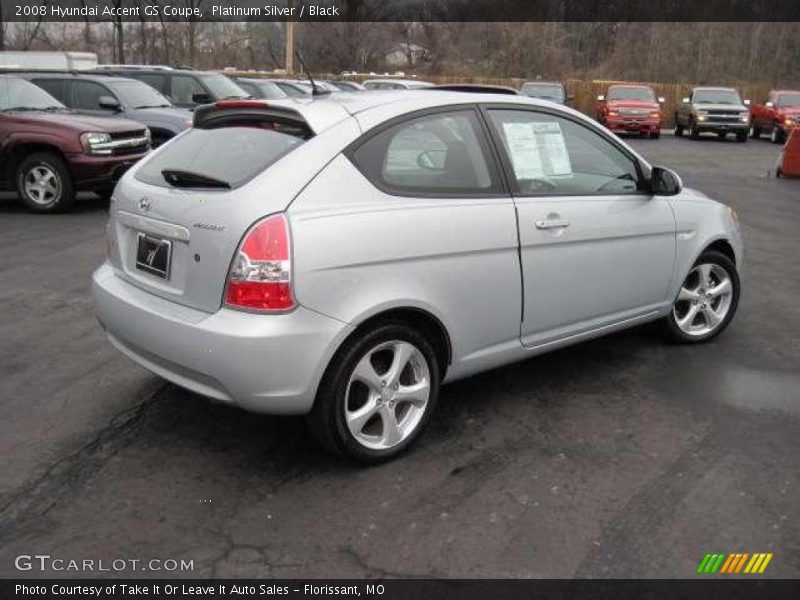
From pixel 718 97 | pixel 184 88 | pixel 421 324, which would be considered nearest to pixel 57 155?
pixel 184 88

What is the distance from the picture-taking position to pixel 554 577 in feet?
9.15

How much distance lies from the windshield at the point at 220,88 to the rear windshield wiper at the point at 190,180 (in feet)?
38.4

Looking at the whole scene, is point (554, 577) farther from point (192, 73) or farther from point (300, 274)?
point (192, 73)

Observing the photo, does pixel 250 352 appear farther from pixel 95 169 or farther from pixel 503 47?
pixel 503 47

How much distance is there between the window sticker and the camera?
4.05 m

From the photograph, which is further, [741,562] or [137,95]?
[137,95]

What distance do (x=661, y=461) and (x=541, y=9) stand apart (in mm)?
48747

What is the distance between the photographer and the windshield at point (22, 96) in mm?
10695

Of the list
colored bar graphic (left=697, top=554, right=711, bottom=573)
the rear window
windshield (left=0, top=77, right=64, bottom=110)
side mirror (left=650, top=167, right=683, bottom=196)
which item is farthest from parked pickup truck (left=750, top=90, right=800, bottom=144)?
colored bar graphic (left=697, top=554, right=711, bottom=573)

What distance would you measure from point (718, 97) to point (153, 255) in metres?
27.1

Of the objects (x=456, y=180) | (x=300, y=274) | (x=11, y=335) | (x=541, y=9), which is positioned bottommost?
(x=11, y=335)

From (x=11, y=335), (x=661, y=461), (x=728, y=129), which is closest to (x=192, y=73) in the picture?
(x=11, y=335)

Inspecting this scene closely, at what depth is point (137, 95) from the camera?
13062mm

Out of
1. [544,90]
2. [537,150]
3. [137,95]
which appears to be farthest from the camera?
[544,90]
